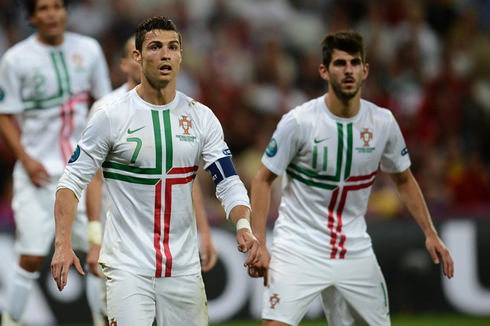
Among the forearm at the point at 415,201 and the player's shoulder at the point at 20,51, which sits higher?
the player's shoulder at the point at 20,51

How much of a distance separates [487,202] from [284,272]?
5313 mm

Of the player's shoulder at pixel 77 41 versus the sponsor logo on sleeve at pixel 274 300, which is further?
the player's shoulder at pixel 77 41

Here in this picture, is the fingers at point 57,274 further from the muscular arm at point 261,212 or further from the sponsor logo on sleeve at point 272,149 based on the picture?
Result: the sponsor logo on sleeve at point 272,149

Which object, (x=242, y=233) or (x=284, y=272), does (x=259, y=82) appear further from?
(x=242, y=233)

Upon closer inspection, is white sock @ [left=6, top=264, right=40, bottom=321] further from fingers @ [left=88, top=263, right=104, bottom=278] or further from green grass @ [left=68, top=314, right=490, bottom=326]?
green grass @ [left=68, top=314, right=490, bottom=326]

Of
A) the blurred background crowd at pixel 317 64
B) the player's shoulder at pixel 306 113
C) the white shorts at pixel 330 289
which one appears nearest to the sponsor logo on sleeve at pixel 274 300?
the white shorts at pixel 330 289

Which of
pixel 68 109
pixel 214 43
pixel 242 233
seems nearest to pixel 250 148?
pixel 214 43

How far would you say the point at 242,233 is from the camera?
13.1 feet

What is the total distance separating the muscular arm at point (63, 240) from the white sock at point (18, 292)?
206 centimetres

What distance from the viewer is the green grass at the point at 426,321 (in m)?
7.93

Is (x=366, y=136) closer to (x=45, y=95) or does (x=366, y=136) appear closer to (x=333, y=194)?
(x=333, y=194)

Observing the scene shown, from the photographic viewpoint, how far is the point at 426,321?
806 centimetres

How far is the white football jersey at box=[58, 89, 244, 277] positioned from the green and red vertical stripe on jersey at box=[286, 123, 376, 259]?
0.99 m

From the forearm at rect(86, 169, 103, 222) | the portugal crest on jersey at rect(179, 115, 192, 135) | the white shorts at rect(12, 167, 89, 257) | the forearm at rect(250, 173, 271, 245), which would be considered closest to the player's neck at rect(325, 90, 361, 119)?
the forearm at rect(250, 173, 271, 245)
